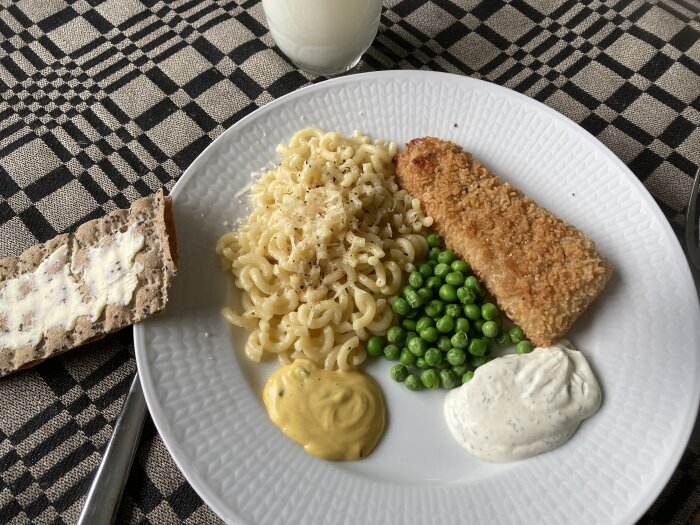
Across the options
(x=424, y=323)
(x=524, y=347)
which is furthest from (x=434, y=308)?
(x=524, y=347)

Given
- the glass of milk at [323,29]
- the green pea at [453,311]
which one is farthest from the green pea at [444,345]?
→ the glass of milk at [323,29]

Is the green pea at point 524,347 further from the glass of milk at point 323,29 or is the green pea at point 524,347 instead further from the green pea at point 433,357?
the glass of milk at point 323,29

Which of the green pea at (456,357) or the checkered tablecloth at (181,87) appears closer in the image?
the green pea at (456,357)

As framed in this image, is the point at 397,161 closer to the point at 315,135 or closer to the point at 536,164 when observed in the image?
the point at 315,135

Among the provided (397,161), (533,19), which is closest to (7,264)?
(397,161)

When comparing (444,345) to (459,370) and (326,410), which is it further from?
(326,410)

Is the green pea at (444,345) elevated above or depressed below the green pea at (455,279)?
below
